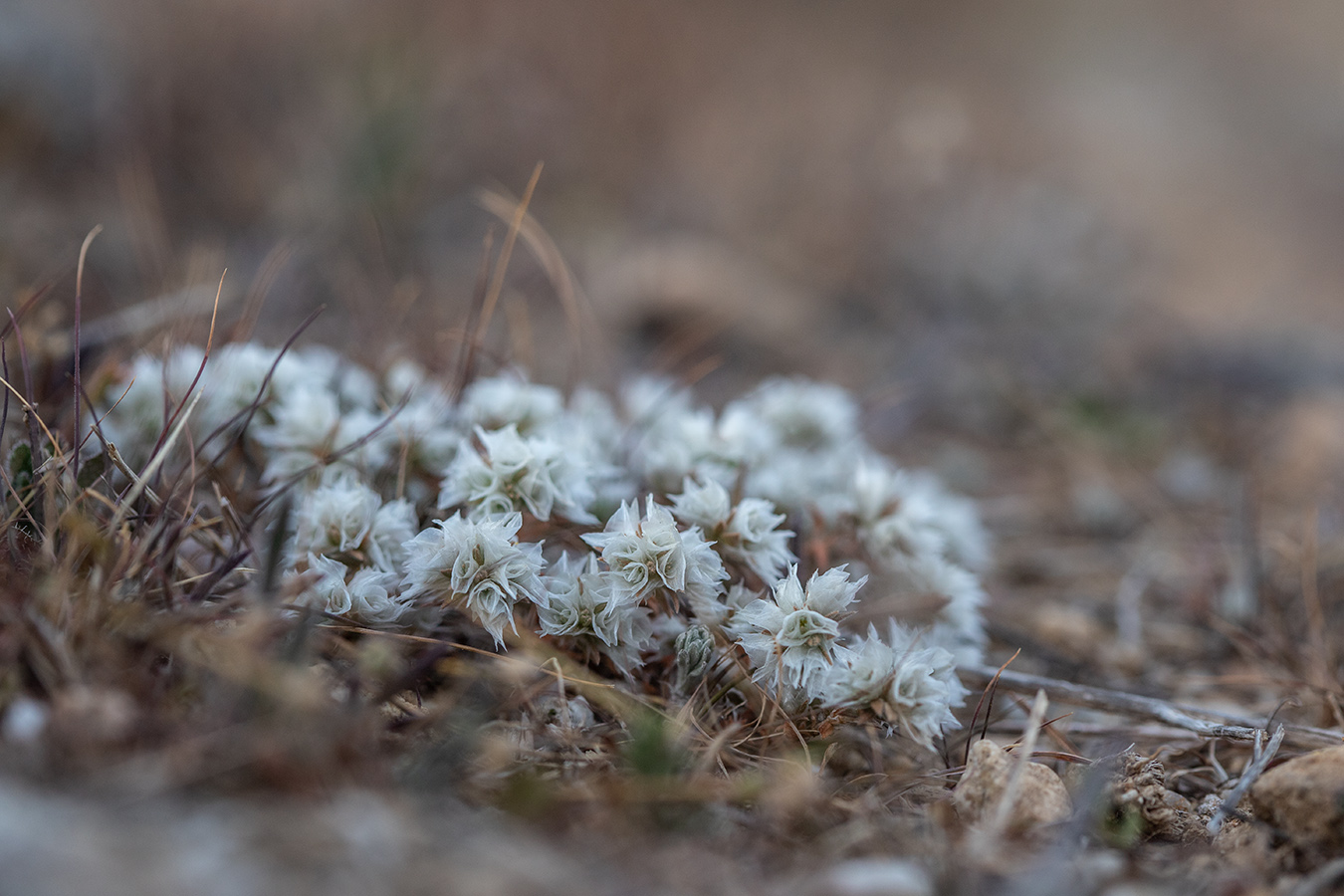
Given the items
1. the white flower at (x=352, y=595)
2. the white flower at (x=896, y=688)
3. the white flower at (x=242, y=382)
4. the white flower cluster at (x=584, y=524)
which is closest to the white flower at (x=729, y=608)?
the white flower cluster at (x=584, y=524)

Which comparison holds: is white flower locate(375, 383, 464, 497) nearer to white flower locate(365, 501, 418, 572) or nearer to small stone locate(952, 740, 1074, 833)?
white flower locate(365, 501, 418, 572)

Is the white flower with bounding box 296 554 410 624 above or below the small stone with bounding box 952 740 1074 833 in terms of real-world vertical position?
above

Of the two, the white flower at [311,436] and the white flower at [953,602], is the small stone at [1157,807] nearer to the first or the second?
the white flower at [953,602]

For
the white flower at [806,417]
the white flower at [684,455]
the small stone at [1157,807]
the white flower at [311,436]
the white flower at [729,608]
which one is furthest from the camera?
the white flower at [806,417]

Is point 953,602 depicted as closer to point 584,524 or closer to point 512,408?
point 584,524

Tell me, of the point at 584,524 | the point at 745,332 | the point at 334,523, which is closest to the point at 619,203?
the point at 745,332

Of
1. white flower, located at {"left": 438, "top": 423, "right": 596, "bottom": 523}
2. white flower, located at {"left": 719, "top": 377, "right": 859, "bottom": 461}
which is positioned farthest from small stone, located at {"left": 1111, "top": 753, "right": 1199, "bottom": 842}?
white flower, located at {"left": 719, "top": 377, "right": 859, "bottom": 461}

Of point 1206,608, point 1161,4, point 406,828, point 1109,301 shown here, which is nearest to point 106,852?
point 406,828
